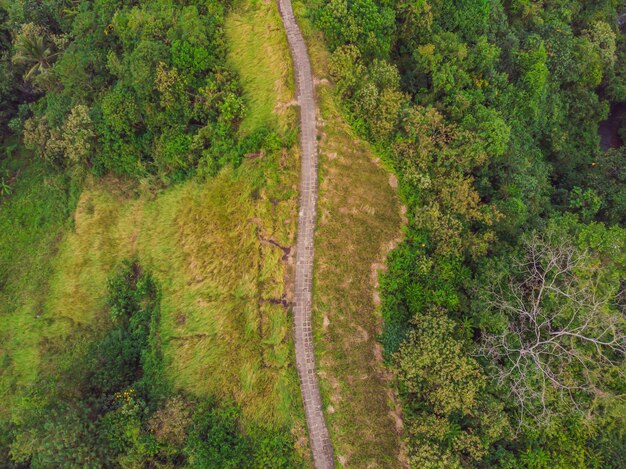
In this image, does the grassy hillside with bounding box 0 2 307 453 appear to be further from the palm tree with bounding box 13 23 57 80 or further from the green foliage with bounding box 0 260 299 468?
the palm tree with bounding box 13 23 57 80

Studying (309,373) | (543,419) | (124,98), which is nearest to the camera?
(543,419)

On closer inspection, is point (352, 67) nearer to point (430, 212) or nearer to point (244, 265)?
point (430, 212)

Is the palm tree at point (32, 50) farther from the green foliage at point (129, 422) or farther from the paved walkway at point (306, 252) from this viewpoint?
the green foliage at point (129, 422)

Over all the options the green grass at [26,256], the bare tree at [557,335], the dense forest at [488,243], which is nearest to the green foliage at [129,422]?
the green grass at [26,256]

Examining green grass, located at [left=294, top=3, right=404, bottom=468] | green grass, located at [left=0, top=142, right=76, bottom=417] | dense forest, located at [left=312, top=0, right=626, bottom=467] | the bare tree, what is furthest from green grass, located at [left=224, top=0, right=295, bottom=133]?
the bare tree

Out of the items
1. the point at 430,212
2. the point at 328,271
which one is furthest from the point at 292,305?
the point at 430,212

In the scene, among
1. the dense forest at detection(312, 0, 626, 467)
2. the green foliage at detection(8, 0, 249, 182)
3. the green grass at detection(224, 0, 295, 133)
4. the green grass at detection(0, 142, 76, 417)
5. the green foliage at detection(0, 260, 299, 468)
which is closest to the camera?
the dense forest at detection(312, 0, 626, 467)
